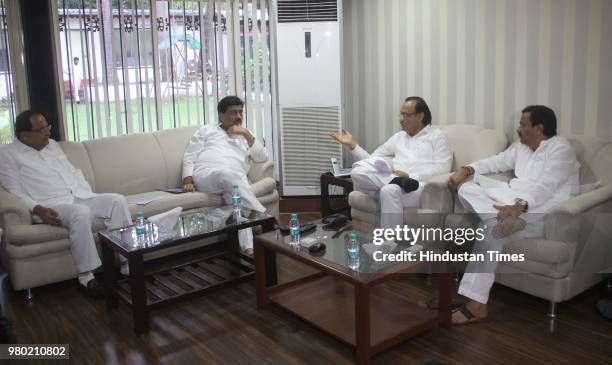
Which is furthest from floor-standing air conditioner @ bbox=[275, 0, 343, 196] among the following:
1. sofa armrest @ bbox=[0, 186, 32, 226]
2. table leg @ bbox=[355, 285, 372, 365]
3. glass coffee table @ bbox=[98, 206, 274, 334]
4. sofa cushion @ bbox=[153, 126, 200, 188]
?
table leg @ bbox=[355, 285, 372, 365]

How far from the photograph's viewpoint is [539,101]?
4086 millimetres

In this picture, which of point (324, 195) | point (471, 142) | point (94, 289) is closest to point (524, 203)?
point (471, 142)

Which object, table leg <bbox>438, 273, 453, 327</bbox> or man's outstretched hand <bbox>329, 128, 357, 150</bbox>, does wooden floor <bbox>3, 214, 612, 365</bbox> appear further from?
man's outstretched hand <bbox>329, 128, 357, 150</bbox>

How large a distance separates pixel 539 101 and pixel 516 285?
1.44 meters

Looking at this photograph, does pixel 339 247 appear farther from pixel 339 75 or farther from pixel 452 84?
pixel 339 75

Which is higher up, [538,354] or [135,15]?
[135,15]

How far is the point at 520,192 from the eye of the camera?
3.41m

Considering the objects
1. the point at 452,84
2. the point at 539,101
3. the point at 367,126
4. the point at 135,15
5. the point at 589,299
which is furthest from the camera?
the point at 367,126

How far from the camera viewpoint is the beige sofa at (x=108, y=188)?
3.63 metres

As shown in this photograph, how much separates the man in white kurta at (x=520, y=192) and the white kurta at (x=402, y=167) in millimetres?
386

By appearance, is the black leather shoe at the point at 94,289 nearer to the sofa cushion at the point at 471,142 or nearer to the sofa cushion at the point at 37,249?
the sofa cushion at the point at 37,249

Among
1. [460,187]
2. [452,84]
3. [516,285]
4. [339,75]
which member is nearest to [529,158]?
[460,187]

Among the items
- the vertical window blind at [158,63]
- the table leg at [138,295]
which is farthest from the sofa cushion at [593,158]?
the vertical window blind at [158,63]

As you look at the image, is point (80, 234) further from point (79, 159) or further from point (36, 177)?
point (79, 159)
